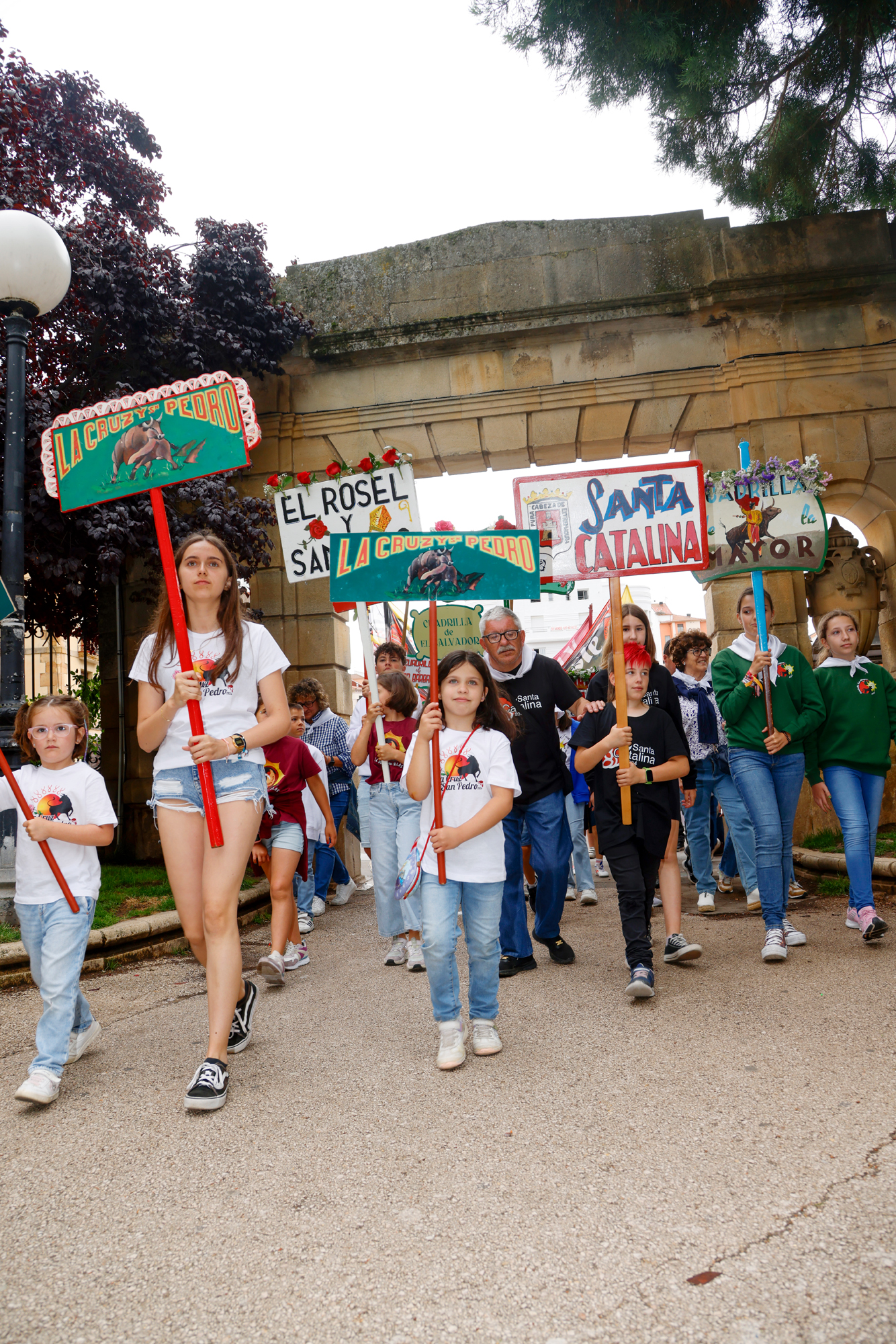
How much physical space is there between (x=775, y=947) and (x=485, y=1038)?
1.98 m

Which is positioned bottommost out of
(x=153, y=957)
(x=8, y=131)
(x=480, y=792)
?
(x=153, y=957)

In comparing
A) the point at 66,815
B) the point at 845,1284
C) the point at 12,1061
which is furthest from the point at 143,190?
the point at 845,1284

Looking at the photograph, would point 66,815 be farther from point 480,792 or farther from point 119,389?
point 119,389

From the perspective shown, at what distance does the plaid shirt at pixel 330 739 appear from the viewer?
812 cm

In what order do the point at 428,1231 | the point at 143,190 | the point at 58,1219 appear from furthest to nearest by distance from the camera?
1. the point at 143,190
2. the point at 58,1219
3. the point at 428,1231

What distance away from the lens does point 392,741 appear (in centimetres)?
596

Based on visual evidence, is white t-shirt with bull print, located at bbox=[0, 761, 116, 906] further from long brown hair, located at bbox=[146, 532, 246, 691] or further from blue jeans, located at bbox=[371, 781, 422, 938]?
blue jeans, located at bbox=[371, 781, 422, 938]

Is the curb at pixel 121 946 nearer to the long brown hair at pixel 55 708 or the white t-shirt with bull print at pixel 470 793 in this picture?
the long brown hair at pixel 55 708

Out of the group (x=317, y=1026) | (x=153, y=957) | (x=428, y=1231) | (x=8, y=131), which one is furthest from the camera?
(x=8, y=131)

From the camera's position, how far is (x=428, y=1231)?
7.62 feet

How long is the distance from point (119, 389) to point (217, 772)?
20.5 feet

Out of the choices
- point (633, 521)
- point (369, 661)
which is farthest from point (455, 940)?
point (633, 521)

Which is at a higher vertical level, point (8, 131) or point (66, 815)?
point (8, 131)

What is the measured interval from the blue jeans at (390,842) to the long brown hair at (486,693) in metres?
1.51
